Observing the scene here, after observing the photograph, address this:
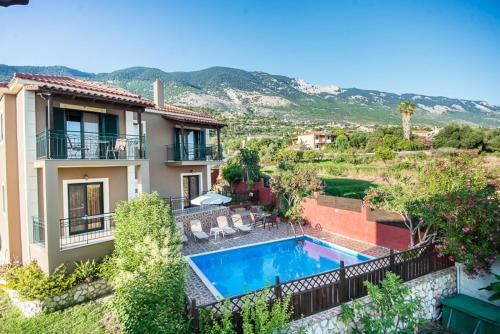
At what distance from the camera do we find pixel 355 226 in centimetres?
1620

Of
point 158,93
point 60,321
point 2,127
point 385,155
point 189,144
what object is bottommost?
point 60,321

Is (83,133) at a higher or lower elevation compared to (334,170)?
higher

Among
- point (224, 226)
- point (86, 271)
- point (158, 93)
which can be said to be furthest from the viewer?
point (158, 93)

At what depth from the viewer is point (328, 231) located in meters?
17.9

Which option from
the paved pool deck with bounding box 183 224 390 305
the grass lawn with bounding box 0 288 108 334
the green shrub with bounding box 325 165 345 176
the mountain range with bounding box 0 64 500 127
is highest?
the mountain range with bounding box 0 64 500 127

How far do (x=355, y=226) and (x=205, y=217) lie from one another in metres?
8.91

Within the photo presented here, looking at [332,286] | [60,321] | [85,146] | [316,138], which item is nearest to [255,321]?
[332,286]

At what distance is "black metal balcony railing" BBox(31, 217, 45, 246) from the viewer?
36.8 feet

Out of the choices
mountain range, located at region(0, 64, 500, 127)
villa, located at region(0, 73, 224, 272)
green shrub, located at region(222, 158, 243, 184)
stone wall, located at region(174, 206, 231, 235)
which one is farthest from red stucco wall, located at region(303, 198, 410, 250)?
mountain range, located at region(0, 64, 500, 127)

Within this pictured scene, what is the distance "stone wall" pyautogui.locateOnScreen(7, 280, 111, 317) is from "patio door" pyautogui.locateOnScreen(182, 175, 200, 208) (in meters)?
9.54

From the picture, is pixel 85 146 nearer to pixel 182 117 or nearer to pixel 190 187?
pixel 182 117

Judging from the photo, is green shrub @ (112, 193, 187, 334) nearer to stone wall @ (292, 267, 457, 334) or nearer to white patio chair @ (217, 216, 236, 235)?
stone wall @ (292, 267, 457, 334)

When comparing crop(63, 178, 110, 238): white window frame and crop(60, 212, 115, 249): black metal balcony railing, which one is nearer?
crop(60, 212, 115, 249): black metal balcony railing

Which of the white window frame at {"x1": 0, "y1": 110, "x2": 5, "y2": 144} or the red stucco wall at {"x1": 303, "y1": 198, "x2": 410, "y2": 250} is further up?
the white window frame at {"x1": 0, "y1": 110, "x2": 5, "y2": 144}
